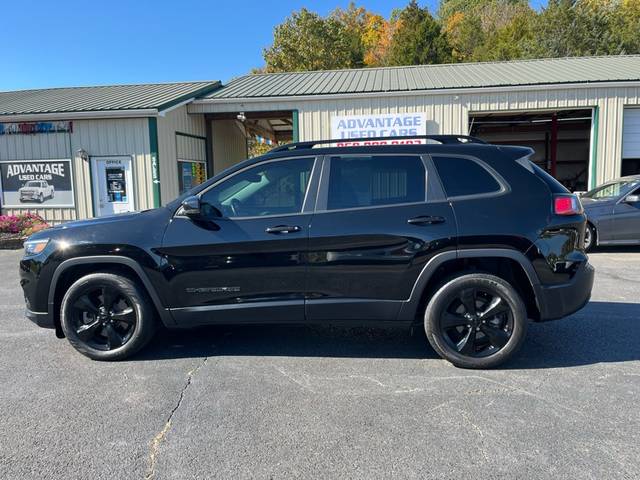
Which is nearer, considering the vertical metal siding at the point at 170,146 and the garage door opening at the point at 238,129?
the vertical metal siding at the point at 170,146

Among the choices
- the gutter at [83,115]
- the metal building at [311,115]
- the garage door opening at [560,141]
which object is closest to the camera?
the gutter at [83,115]

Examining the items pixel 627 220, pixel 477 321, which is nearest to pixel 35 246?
pixel 477 321

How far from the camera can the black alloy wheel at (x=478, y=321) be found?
385cm

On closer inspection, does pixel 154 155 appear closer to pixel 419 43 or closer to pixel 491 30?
pixel 419 43

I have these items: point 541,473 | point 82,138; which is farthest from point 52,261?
point 82,138

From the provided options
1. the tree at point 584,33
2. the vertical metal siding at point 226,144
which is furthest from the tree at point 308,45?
the vertical metal siding at point 226,144

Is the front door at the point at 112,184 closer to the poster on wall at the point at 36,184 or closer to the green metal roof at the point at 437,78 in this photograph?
the poster on wall at the point at 36,184

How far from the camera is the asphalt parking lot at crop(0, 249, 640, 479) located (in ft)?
8.81

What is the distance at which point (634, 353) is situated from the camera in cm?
422

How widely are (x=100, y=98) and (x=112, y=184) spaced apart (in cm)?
330

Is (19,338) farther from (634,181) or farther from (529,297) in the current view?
(634,181)

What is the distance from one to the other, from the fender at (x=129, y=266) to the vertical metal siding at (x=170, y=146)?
32.2ft

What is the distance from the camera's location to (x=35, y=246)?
4.16m

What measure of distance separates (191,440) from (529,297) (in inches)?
111
